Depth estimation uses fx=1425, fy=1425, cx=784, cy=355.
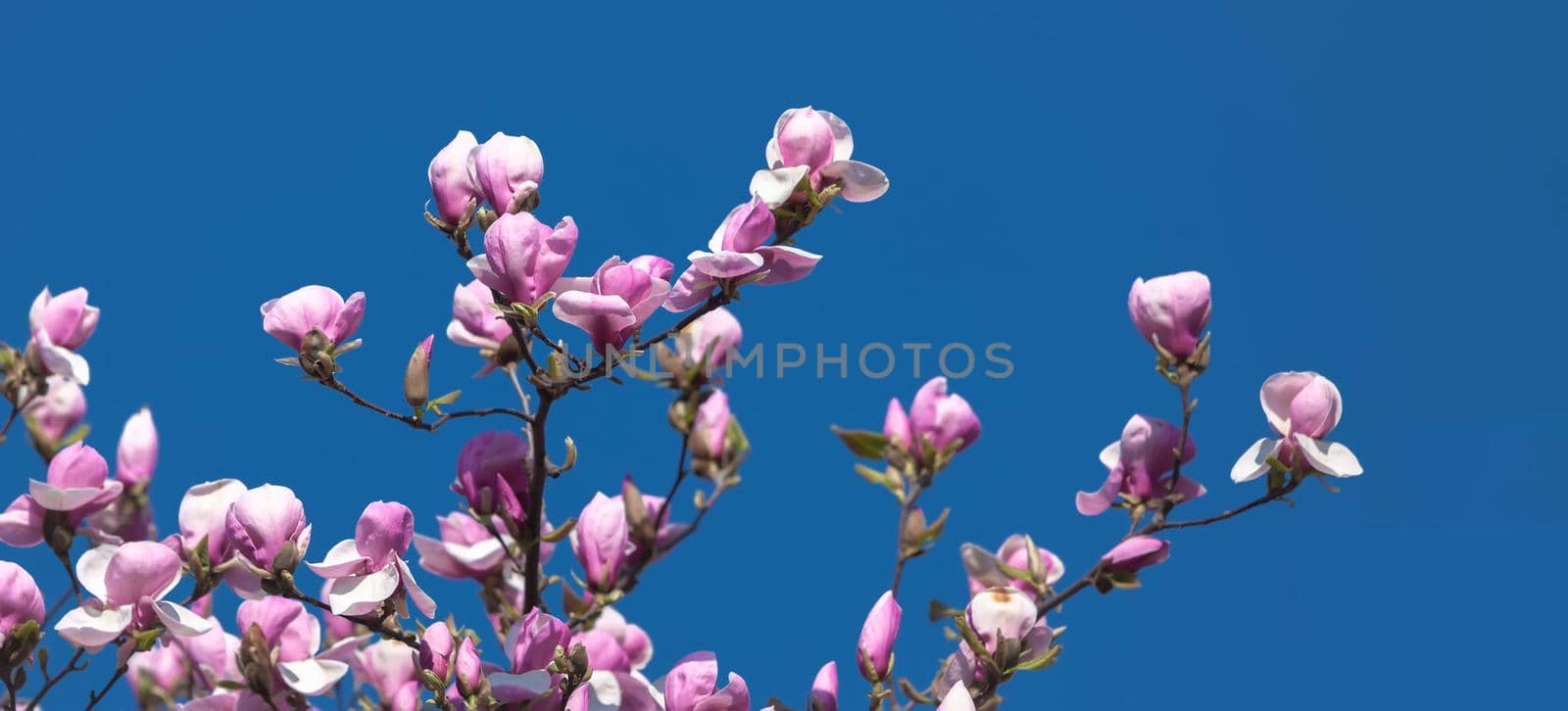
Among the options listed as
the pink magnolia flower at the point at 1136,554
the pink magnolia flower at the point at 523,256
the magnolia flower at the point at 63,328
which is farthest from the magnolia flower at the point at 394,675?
the pink magnolia flower at the point at 1136,554

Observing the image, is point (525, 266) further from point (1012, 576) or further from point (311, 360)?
point (1012, 576)

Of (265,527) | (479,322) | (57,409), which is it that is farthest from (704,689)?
(57,409)

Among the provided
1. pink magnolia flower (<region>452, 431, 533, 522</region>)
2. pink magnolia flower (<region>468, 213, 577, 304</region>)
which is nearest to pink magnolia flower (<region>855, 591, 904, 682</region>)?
pink magnolia flower (<region>452, 431, 533, 522</region>)

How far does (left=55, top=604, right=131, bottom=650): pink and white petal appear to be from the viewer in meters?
1.73

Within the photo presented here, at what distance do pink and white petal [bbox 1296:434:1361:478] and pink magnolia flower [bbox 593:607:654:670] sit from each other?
0.99 metres

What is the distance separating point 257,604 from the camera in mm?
1859

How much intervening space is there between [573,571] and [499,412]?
0.28 meters

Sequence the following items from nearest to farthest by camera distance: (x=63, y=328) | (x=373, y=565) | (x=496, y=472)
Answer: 1. (x=373, y=565)
2. (x=496, y=472)
3. (x=63, y=328)

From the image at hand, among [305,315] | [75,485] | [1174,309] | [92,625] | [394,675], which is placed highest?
[1174,309]

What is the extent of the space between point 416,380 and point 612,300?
0.30 m

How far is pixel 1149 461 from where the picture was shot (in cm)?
198

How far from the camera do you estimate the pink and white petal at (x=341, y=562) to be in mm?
1713

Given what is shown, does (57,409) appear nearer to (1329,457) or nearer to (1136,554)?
(1136,554)

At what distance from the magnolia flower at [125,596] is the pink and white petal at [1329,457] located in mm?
1405
